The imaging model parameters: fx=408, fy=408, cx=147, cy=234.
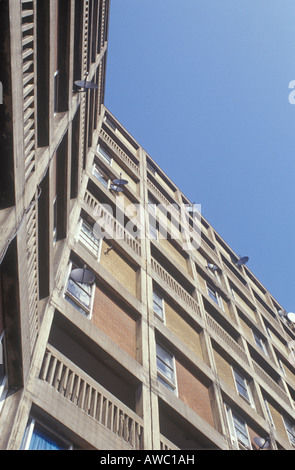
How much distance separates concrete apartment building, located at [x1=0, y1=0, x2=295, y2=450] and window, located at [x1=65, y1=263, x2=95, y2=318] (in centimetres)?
4

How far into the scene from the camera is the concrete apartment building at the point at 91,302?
5.94 m

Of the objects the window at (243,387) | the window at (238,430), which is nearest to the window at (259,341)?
the window at (243,387)

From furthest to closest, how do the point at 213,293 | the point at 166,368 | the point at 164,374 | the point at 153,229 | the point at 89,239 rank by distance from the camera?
the point at 213,293 < the point at 153,229 < the point at 89,239 < the point at 166,368 < the point at 164,374

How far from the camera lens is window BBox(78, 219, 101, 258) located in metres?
12.2

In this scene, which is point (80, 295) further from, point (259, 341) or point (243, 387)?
point (259, 341)

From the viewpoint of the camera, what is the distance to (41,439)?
6.75 m

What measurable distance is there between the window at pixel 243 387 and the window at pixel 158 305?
420 centimetres

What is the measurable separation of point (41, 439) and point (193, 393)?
5.97 m

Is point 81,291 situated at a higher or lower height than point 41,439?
higher

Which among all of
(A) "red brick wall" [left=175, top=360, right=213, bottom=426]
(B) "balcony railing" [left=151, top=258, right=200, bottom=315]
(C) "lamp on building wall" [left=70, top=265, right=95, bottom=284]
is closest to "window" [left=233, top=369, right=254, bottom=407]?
(B) "balcony railing" [left=151, top=258, right=200, bottom=315]

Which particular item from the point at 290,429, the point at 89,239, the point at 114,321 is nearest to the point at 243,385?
the point at 290,429

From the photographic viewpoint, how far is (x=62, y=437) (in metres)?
7.07
